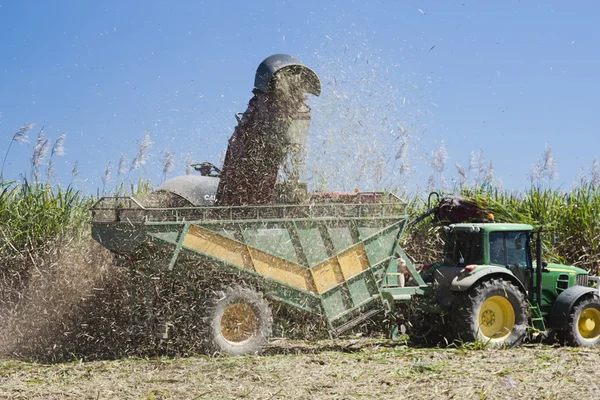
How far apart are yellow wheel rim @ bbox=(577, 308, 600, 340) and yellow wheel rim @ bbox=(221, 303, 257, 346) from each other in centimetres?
386

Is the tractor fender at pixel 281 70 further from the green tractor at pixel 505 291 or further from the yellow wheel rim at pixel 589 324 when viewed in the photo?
the yellow wheel rim at pixel 589 324

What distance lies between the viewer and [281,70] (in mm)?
8406

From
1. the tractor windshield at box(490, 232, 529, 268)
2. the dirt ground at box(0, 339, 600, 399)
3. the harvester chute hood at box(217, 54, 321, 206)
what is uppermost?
the harvester chute hood at box(217, 54, 321, 206)

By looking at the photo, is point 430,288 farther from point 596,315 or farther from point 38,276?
point 38,276

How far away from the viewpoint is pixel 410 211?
12.4 metres

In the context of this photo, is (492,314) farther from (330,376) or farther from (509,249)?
(330,376)

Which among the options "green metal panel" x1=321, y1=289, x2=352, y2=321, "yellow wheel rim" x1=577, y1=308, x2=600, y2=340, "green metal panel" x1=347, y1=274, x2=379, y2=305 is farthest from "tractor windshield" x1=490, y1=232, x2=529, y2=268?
"green metal panel" x1=321, y1=289, x2=352, y2=321

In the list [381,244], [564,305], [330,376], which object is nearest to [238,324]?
[330,376]

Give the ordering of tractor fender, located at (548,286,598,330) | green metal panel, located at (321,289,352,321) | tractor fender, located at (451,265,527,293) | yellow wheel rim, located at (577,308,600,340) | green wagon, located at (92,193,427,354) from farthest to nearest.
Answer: yellow wheel rim, located at (577,308,600,340) → tractor fender, located at (548,286,598,330) → green metal panel, located at (321,289,352,321) → tractor fender, located at (451,265,527,293) → green wagon, located at (92,193,427,354)

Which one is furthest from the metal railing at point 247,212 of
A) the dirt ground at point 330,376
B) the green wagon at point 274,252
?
the dirt ground at point 330,376

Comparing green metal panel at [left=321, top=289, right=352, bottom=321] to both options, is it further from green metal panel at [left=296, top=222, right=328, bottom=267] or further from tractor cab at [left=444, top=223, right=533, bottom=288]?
tractor cab at [left=444, top=223, right=533, bottom=288]

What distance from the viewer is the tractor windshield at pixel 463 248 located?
8.30 metres

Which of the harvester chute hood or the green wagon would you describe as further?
the harvester chute hood

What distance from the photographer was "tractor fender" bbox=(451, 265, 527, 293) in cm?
788
